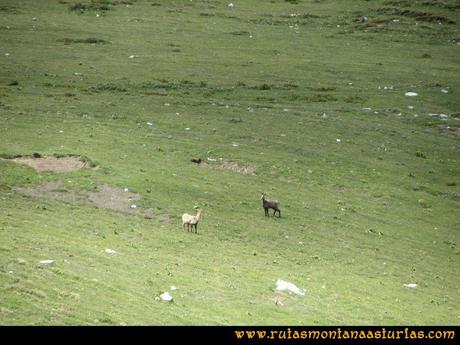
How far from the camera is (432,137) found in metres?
53.1

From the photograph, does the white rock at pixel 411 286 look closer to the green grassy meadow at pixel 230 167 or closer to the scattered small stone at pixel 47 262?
the green grassy meadow at pixel 230 167

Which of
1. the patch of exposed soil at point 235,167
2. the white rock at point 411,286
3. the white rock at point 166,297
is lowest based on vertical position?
the white rock at point 411,286

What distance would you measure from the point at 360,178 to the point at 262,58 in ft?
103

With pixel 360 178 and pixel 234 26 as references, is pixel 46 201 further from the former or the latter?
pixel 234 26

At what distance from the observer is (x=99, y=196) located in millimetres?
36375

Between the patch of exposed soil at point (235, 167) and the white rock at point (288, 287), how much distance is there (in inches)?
633

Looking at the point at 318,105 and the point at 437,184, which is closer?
the point at 437,184

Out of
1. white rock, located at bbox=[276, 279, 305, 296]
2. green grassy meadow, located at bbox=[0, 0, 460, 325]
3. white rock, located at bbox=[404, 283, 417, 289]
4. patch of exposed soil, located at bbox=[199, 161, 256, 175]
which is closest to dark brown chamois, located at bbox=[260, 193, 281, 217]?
green grassy meadow, located at bbox=[0, 0, 460, 325]

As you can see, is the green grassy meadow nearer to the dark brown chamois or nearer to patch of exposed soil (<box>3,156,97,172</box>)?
patch of exposed soil (<box>3,156,97,172</box>)

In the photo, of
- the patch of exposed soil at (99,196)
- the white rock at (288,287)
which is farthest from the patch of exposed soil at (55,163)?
the white rock at (288,287)

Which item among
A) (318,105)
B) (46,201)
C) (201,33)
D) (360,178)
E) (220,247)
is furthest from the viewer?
(201,33)

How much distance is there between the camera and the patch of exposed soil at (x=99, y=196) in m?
35.2
